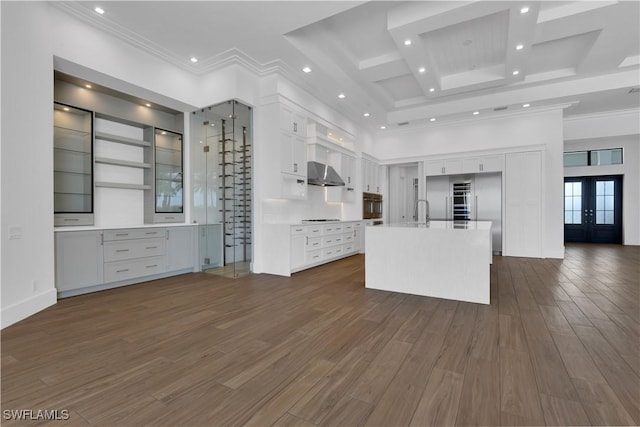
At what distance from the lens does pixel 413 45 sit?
4.32 m

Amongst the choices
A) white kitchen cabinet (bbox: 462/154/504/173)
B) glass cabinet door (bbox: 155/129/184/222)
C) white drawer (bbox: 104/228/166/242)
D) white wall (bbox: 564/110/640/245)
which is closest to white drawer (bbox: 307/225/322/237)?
glass cabinet door (bbox: 155/129/184/222)

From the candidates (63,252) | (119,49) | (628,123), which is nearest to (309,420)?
(63,252)

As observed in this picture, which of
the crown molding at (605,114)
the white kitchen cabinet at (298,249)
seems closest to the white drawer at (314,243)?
the white kitchen cabinet at (298,249)

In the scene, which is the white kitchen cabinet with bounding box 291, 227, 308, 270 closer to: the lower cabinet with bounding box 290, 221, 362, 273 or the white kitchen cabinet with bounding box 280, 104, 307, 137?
the lower cabinet with bounding box 290, 221, 362, 273

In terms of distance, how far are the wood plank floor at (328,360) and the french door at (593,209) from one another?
24.7 ft

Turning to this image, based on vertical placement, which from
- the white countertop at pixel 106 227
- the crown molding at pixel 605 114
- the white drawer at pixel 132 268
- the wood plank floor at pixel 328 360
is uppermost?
the crown molding at pixel 605 114

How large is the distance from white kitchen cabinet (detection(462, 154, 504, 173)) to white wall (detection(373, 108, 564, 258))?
200 millimetres

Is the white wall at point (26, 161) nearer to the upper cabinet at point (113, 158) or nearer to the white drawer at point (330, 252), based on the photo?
the upper cabinet at point (113, 158)

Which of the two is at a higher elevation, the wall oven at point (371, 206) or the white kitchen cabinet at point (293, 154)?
the white kitchen cabinet at point (293, 154)

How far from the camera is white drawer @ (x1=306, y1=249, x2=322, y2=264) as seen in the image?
17.3 feet

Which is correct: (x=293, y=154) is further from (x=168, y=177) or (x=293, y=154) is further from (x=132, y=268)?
(x=132, y=268)

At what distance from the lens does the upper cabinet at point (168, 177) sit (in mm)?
4988

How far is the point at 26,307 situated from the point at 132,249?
1.40 meters

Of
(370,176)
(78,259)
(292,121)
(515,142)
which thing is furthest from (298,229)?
(515,142)
